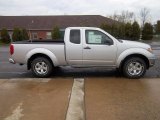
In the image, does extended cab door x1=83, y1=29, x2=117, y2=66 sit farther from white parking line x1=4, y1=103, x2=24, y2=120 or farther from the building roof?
Result: the building roof

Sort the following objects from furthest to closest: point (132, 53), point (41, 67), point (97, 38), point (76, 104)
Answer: point (41, 67) → point (97, 38) → point (132, 53) → point (76, 104)

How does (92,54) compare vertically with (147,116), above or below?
above

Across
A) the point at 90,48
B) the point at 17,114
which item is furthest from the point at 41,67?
the point at 17,114

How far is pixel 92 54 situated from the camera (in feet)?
32.2

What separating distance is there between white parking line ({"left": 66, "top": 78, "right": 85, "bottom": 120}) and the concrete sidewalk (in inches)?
5.0

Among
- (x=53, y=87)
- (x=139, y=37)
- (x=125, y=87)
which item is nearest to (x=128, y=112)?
(x=125, y=87)

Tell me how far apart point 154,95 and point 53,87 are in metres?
2.96

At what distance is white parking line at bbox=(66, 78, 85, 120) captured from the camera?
18.6 ft

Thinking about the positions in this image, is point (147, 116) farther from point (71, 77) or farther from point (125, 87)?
point (71, 77)

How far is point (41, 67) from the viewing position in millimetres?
10047

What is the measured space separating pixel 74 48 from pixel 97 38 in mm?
888

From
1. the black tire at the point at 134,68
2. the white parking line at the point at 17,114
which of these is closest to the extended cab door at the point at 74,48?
the black tire at the point at 134,68

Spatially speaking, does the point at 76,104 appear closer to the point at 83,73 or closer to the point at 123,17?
the point at 83,73

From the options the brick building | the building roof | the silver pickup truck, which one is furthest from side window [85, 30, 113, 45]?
the building roof
